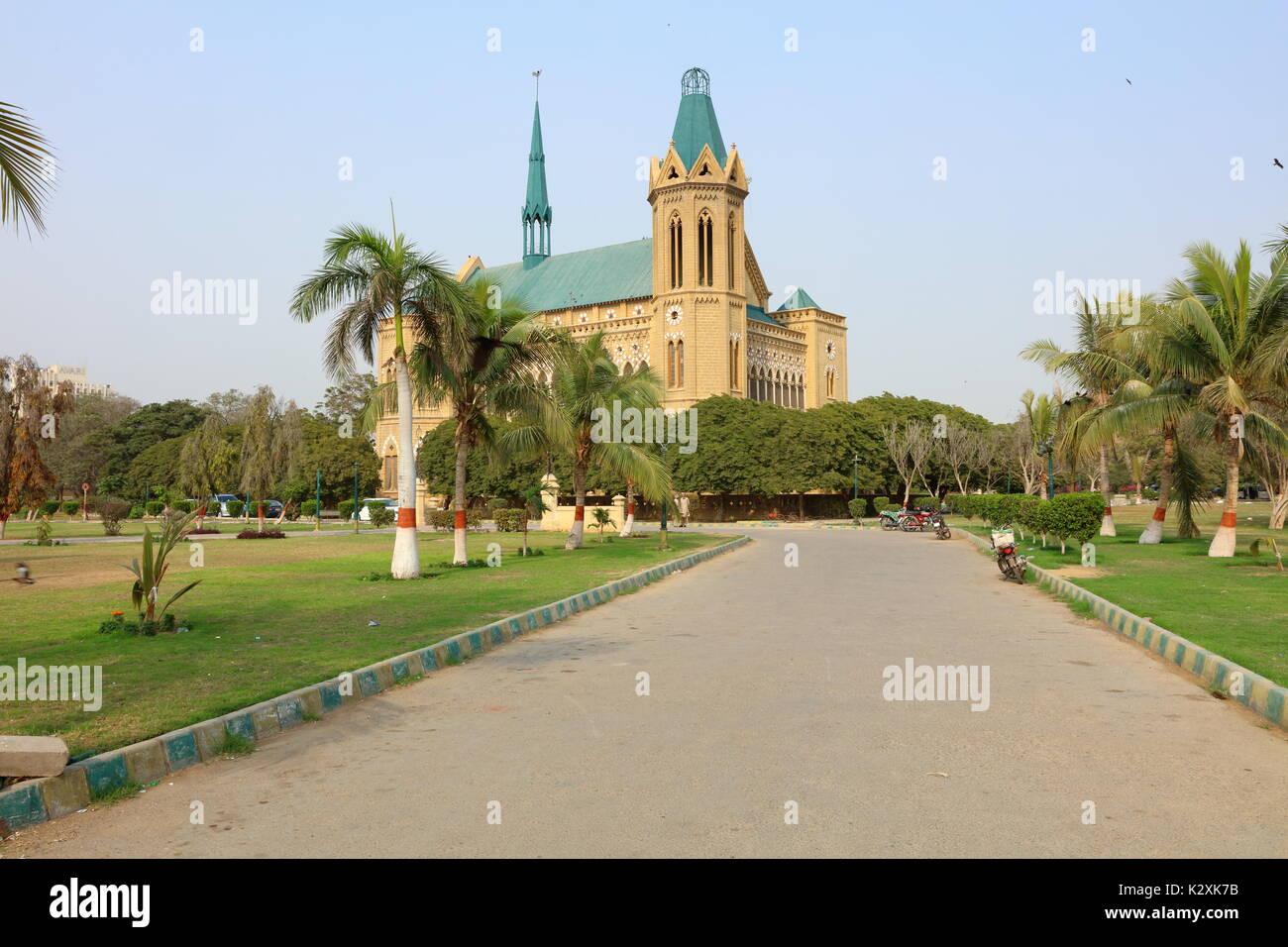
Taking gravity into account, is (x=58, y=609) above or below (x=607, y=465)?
below

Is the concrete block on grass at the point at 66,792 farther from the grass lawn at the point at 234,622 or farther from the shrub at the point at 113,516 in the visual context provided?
the shrub at the point at 113,516

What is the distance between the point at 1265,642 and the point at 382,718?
7.81 meters

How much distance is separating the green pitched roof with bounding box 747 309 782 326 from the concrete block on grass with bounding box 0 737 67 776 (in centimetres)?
7372

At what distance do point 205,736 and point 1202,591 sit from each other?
13211mm

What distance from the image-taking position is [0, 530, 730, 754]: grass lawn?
6.70m

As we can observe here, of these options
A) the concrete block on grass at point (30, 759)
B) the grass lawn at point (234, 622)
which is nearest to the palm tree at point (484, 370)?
the grass lawn at point (234, 622)

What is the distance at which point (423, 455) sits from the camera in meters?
70.6

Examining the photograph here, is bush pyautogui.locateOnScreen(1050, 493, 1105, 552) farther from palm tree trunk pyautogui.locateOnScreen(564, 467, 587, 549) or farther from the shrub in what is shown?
the shrub

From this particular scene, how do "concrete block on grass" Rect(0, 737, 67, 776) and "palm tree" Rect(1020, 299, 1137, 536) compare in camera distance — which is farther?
"palm tree" Rect(1020, 299, 1137, 536)

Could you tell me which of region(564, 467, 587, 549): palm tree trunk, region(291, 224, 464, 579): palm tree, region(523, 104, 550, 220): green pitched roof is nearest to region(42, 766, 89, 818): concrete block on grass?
region(291, 224, 464, 579): palm tree
